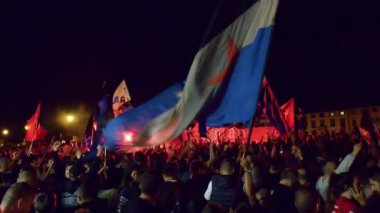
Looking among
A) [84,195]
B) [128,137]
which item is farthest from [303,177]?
[84,195]

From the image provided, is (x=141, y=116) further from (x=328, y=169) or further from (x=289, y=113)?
(x=289, y=113)

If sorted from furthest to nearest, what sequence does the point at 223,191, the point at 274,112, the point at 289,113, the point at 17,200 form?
the point at 289,113 → the point at 274,112 → the point at 223,191 → the point at 17,200

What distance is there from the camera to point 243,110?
466 cm

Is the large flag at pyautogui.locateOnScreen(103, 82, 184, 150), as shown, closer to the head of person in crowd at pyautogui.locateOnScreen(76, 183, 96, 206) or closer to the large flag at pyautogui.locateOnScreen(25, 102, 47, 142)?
the head of person in crowd at pyautogui.locateOnScreen(76, 183, 96, 206)

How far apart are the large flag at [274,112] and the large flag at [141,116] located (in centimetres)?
575

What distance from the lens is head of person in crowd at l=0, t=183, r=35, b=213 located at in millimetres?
3906

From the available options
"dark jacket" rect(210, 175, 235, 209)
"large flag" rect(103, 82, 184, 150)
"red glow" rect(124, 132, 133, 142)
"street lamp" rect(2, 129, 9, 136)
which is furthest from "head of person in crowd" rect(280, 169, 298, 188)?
"street lamp" rect(2, 129, 9, 136)

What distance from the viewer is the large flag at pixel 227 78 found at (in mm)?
4773

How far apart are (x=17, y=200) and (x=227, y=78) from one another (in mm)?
2660

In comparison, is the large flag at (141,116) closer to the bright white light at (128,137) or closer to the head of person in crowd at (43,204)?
the bright white light at (128,137)

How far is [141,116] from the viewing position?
19.3 ft

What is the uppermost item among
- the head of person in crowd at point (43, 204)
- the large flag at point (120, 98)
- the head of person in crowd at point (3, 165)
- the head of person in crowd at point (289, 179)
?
the large flag at point (120, 98)

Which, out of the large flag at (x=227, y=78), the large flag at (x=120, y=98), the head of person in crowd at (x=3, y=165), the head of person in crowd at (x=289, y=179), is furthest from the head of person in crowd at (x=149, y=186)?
the large flag at (x=120, y=98)

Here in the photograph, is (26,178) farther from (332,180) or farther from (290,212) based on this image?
(332,180)
